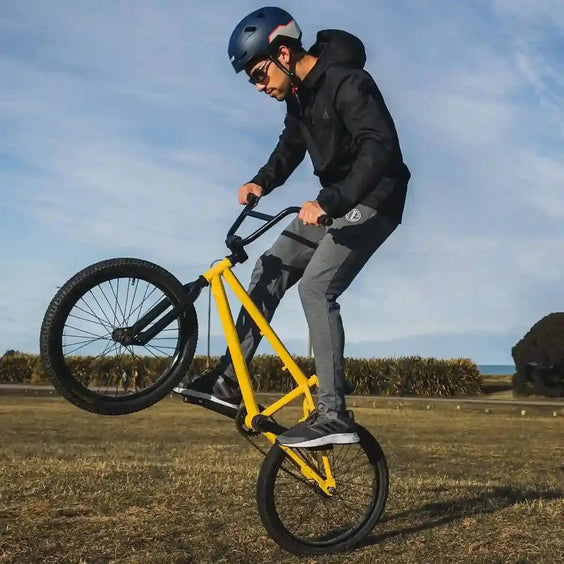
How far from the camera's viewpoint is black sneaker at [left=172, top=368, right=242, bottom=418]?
5.91 m

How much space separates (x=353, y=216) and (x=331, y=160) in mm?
482

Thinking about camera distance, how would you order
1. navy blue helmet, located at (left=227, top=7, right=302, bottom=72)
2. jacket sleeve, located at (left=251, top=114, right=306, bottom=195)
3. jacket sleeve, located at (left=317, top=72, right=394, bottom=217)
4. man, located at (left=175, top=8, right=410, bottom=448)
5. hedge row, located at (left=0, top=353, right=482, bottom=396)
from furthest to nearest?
hedge row, located at (left=0, top=353, right=482, bottom=396) → jacket sleeve, located at (left=251, top=114, right=306, bottom=195) → navy blue helmet, located at (left=227, top=7, right=302, bottom=72) → man, located at (left=175, top=8, right=410, bottom=448) → jacket sleeve, located at (left=317, top=72, right=394, bottom=217)

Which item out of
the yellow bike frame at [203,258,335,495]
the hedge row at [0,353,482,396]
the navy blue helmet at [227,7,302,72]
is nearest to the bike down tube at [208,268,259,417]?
the yellow bike frame at [203,258,335,495]

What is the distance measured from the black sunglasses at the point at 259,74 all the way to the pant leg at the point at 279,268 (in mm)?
1094

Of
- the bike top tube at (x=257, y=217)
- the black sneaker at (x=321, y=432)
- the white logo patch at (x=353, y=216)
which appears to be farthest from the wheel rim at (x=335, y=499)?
the white logo patch at (x=353, y=216)

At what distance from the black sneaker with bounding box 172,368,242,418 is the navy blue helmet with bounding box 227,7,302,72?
225cm

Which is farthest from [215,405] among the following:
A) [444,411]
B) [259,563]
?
[444,411]

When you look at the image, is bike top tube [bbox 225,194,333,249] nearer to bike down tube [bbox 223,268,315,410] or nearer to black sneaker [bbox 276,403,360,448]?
bike down tube [bbox 223,268,315,410]

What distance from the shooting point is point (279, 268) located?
6.20 metres

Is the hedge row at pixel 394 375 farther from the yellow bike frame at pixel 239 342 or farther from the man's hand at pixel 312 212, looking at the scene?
the man's hand at pixel 312 212

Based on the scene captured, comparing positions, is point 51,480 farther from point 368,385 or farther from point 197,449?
point 368,385

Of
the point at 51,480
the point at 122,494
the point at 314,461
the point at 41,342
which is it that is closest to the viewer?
the point at 41,342

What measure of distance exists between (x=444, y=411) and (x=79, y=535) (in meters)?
21.0

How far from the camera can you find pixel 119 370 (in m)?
5.82
